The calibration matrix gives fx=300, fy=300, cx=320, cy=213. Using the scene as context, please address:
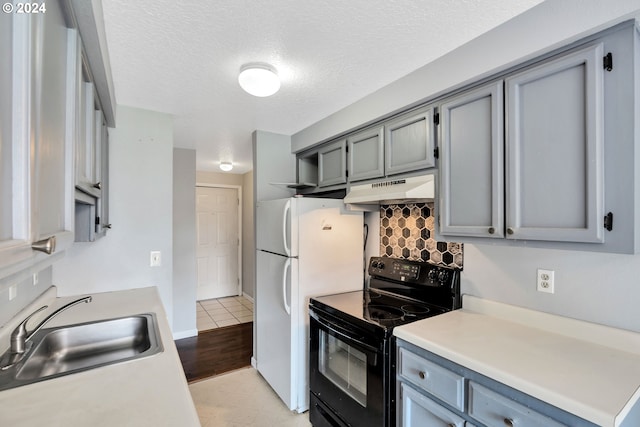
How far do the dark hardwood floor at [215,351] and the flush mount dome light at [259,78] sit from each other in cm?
254

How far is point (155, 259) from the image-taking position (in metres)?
2.37

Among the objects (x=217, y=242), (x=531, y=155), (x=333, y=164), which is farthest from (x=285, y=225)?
(x=217, y=242)

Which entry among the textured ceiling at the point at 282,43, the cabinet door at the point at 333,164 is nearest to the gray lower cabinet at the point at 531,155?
the textured ceiling at the point at 282,43

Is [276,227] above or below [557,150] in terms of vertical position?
below

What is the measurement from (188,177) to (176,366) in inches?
122

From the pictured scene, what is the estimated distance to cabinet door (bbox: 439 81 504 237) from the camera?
1.43 metres

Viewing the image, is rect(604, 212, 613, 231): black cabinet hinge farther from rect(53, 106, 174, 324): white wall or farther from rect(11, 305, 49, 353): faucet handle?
rect(53, 106, 174, 324): white wall

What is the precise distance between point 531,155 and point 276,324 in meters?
2.11

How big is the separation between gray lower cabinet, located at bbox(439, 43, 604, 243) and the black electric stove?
0.54 metres

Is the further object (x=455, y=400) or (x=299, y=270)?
(x=299, y=270)

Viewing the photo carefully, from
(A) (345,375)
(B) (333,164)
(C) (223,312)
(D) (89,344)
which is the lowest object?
(C) (223,312)

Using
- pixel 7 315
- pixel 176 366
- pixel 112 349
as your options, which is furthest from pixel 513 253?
pixel 7 315

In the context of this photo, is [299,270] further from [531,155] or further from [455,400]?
[531,155]

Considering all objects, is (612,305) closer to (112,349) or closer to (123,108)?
(112,349)
